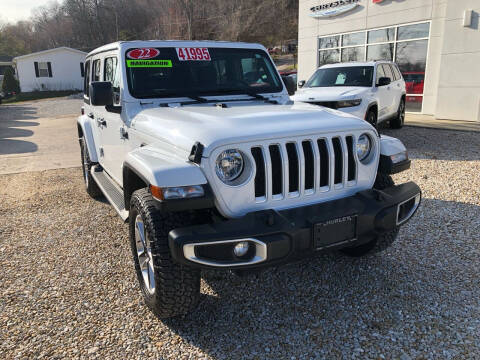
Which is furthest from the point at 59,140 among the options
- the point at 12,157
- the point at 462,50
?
the point at 462,50

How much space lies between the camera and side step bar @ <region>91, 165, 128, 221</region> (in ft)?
11.7

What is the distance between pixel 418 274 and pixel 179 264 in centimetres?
213

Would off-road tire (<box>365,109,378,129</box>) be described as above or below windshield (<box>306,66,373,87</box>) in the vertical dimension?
below

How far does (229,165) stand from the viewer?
2.45 m

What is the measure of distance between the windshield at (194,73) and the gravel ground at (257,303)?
164cm

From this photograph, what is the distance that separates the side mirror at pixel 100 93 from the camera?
3375 mm

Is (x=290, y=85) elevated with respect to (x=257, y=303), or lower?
elevated

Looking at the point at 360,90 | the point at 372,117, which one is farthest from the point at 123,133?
the point at 372,117

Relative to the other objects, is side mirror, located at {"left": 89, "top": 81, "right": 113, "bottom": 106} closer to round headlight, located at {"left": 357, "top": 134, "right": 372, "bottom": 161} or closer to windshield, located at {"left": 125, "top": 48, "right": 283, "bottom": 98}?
windshield, located at {"left": 125, "top": 48, "right": 283, "bottom": 98}

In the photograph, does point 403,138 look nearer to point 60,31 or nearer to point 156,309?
point 156,309

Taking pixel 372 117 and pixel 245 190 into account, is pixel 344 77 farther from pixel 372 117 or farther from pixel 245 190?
pixel 245 190

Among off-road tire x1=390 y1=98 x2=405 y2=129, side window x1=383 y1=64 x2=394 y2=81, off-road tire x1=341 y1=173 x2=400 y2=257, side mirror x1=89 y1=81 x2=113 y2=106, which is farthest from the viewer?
off-road tire x1=390 y1=98 x2=405 y2=129

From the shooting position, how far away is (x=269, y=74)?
425 cm

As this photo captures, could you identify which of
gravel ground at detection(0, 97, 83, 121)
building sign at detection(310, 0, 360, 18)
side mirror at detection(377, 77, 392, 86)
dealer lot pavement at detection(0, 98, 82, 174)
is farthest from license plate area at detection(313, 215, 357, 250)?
gravel ground at detection(0, 97, 83, 121)
